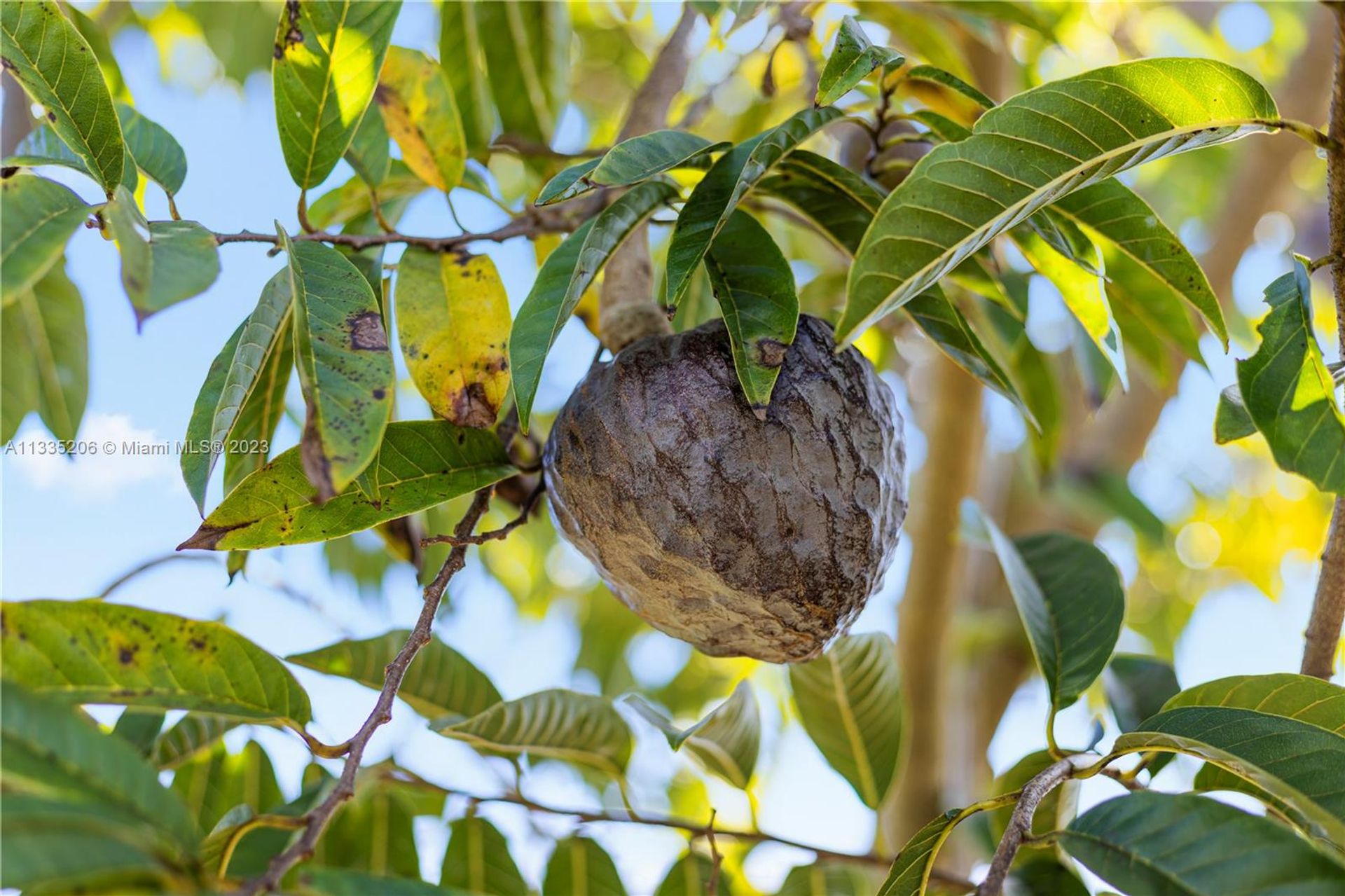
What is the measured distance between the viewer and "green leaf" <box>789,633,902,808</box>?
148 centimetres

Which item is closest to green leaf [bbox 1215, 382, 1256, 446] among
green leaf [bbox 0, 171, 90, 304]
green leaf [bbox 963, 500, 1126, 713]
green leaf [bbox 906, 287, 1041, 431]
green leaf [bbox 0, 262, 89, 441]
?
green leaf [bbox 906, 287, 1041, 431]

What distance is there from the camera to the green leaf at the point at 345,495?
37.3 inches

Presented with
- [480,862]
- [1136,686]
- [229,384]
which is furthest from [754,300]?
[480,862]

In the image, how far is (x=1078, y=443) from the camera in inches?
119

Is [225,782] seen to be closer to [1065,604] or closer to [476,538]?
[476,538]

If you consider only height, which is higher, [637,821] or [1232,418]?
[1232,418]

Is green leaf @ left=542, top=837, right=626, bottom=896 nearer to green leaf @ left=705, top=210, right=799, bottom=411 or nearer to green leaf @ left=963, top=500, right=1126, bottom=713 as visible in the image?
green leaf @ left=963, top=500, right=1126, bottom=713

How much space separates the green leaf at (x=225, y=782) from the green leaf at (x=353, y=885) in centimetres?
97

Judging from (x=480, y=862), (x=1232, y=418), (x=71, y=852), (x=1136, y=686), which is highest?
(x=1232, y=418)

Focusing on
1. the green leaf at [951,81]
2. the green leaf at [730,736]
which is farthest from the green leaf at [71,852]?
the green leaf at [951,81]

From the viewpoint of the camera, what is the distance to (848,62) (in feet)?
3.10

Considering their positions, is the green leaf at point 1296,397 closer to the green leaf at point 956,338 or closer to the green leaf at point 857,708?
the green leaf at point 956,338

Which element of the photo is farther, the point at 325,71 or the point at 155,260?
the point at 325,71

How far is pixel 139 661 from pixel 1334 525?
1062mm
